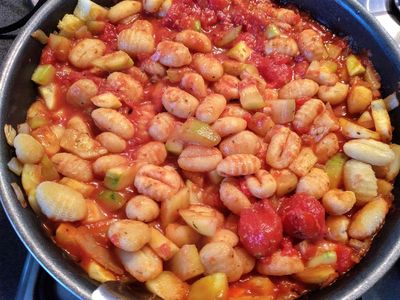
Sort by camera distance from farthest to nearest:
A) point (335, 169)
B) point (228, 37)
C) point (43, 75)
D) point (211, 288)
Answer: point (228, 37) < point (43, 75) < point (335, 169) < point (211, 288)

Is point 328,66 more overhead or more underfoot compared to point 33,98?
more overhead

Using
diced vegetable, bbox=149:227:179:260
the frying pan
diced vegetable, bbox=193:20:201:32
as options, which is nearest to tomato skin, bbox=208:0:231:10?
diced vegetable, bbox=193:20:201:32

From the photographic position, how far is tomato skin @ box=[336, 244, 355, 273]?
45.8 inches

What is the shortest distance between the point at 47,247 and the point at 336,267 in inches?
25.3

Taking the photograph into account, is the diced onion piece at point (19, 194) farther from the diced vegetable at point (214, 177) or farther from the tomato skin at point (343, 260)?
the tomato skin at point (343, 260)

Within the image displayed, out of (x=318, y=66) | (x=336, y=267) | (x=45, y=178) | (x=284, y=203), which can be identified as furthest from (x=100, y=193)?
(x=318, y=66)

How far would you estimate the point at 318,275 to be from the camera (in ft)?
3.69

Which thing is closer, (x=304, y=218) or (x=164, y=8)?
(x=304, y=218)

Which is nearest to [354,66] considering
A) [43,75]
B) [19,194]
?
[43,75]

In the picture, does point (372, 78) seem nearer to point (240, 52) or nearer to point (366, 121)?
point (366, 121)

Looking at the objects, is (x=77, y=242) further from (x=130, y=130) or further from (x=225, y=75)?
(x=225, y=75)

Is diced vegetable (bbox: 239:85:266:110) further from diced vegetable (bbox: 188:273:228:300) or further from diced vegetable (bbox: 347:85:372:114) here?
diced vegetable (bbox: 188:273:228:300)

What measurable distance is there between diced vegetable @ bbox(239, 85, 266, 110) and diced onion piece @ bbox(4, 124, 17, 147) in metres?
0.58

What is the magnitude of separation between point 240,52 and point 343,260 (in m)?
0.63
